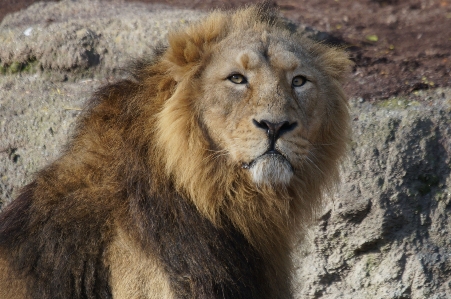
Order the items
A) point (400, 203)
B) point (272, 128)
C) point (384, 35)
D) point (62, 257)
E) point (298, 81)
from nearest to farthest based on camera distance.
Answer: point (272, 128)
point (62, 257)
point (298, 81)
point (400, 203)
point (384, 35)

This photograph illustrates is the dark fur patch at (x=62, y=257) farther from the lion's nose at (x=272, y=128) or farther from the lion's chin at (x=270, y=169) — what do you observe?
the lion's nose at (x=272, y=128)

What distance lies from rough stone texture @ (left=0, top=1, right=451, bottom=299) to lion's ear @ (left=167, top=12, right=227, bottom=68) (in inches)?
39.9

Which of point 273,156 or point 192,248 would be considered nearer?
point 273,156

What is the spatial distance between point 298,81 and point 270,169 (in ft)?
1.80

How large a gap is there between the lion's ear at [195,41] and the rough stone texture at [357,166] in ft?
3.33

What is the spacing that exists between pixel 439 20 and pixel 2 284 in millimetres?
4860

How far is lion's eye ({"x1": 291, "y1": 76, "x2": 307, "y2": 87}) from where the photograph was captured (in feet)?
11.3

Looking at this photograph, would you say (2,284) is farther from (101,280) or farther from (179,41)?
(179,41)

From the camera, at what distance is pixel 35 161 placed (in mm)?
5293

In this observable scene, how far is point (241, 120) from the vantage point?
324 cm

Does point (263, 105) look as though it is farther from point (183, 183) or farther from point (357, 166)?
point (357, 166)

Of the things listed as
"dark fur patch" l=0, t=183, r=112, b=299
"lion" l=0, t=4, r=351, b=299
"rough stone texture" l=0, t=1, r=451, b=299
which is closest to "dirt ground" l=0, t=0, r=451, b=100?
"rough stone texture" l=0, t=1, r=451, b=299

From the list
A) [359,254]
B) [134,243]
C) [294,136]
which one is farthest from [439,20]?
[134,243]

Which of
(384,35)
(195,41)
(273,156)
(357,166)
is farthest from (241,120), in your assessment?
(384,35)
